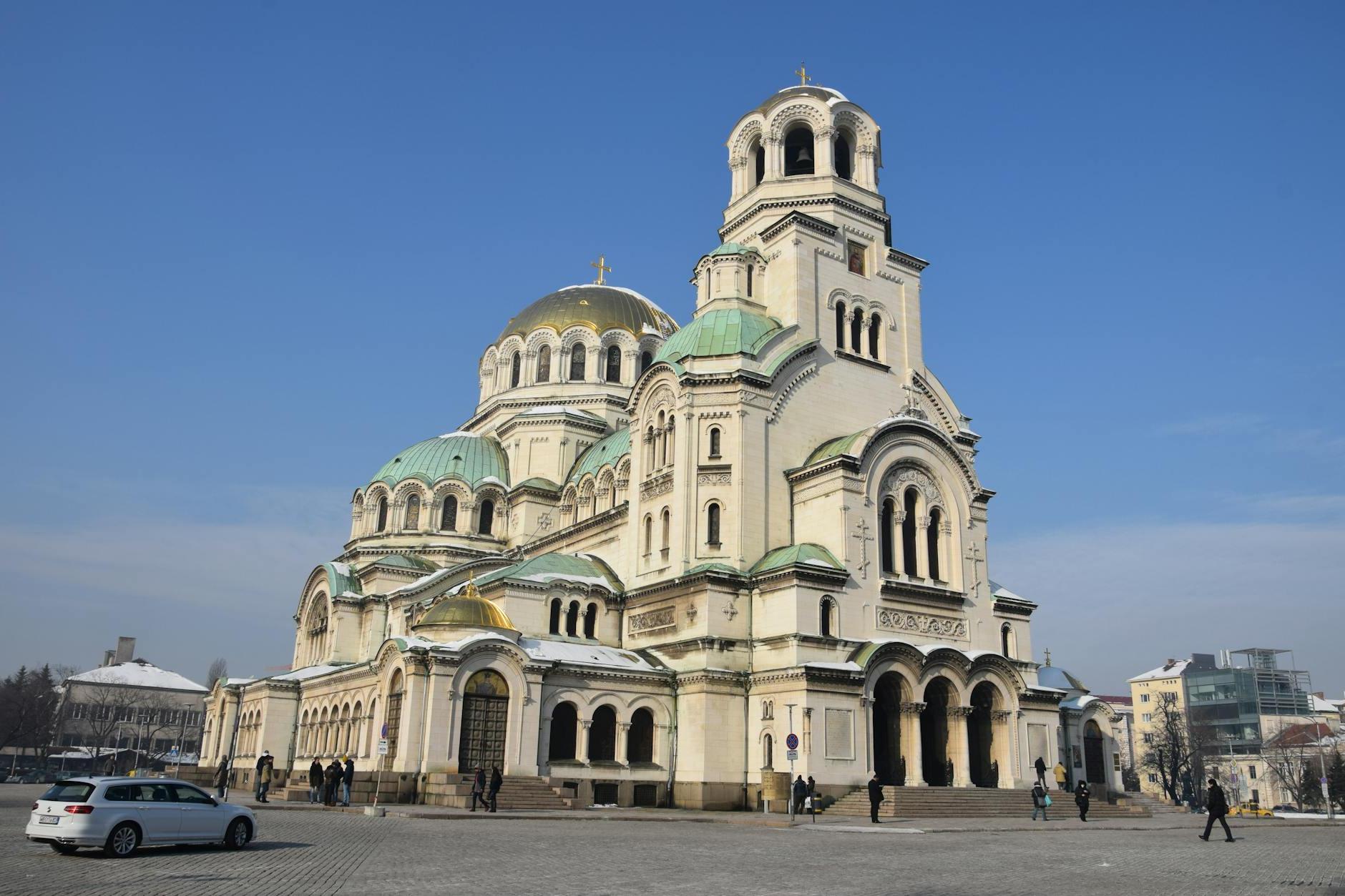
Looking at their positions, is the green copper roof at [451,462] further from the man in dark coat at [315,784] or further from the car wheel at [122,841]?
the car wheel at [122,841]

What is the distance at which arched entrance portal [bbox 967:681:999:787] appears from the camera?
37.7m

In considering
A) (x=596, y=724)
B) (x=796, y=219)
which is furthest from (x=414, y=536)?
(x=796, y=219)

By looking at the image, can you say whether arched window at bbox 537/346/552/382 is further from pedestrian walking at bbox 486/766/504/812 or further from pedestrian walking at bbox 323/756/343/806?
pedestrian walking at bbox 486/766/504/812

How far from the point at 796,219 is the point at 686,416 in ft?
30.9

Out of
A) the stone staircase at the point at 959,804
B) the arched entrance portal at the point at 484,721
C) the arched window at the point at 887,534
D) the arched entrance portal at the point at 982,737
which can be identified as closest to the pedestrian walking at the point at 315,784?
the arched entrance portal at the point at 484,721

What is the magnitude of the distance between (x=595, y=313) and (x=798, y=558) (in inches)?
1027

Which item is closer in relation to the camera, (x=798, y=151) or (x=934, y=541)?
(x=934, y=541)

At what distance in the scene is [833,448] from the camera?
38.5 metres

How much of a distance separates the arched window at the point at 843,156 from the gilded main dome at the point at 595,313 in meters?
15.6

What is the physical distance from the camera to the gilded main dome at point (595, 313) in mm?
57469

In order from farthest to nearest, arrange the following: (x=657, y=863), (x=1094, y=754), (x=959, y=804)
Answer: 1. (x=1094, y=754)
2. (x=959, y=804)
3. (x=657, y=863)

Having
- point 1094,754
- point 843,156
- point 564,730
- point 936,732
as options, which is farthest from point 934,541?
point 843,156

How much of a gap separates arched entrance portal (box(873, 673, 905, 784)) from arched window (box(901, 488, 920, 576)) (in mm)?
4508

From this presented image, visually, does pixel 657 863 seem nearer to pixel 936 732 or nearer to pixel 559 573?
pixel 936 732
